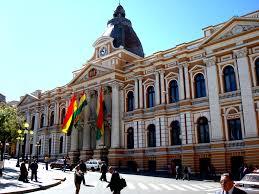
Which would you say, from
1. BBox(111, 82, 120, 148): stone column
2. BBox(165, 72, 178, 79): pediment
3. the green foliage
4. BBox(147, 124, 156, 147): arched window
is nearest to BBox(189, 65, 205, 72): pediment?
BBox(165, 72, 178, 79): pediment

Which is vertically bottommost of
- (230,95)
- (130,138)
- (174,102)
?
(130,138)

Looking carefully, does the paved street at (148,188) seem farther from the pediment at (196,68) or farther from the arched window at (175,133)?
the pediment at (196,68)

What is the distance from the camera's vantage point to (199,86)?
34.2 meters

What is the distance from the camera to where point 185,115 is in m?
33.6

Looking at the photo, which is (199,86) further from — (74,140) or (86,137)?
(74,140)

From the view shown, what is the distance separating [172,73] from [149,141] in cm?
925

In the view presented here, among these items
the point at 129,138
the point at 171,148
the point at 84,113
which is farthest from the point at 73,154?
the point at 171,148

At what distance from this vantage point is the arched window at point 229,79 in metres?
31.0

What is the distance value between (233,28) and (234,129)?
1077 centimetres

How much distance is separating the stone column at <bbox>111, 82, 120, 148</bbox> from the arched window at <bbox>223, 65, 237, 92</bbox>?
1585 centimetres

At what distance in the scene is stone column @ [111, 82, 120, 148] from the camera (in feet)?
130

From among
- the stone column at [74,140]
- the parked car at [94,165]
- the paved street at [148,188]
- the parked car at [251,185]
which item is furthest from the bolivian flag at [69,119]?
the parked car at [251,185]

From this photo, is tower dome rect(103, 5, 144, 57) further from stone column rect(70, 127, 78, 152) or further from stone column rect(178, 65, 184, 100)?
stone column rect(70, 127, 78, 152)

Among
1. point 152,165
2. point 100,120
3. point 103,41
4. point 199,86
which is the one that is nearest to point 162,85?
point 199,86
